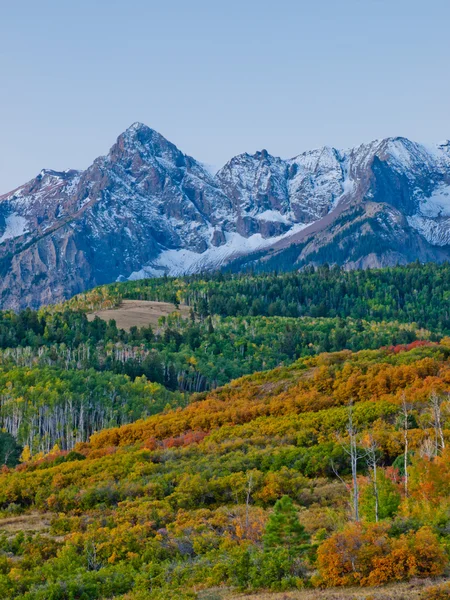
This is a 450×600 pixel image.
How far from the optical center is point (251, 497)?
52750mm

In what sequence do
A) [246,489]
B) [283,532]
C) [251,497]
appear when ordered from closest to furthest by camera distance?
1. [283,532]
2. [246,489]
3. [251,497]

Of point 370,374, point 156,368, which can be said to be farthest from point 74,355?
point 370,374

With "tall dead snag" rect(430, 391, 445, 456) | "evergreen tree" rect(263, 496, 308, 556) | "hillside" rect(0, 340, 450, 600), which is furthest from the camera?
"tall dead snag" rect(430, 391, 445, 456)

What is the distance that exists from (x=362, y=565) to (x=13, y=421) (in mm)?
96720

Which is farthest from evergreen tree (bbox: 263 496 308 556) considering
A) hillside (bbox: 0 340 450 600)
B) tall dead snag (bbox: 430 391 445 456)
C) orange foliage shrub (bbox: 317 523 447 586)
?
tall dead snag (bbox: 430 391 445 456)

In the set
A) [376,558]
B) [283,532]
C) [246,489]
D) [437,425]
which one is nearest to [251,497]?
[246,489]

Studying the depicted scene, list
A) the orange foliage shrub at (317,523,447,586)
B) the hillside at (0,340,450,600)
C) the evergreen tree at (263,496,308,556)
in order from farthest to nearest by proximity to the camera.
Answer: the evergreen tree at (263,496,308,556)
the hillside at (0,340,450,600)
the orange foliage shrub at (317,523,447,586)

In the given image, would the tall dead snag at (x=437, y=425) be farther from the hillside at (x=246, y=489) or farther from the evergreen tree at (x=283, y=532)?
the evergreen tree at (x=283, y=532)

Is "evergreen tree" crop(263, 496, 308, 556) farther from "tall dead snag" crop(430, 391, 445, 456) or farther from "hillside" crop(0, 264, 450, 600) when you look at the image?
"tall dead snag" crop(430, 391, 445, 456)

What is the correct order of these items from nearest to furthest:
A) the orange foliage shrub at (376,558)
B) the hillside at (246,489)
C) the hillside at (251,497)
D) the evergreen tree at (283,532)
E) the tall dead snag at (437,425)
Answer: the orange foliage shrub at (376,558) < the hillside at (246,489) < the hillside at (251,497) < the evergreen tree at (283,532) < the tall dead snag at (437,425)

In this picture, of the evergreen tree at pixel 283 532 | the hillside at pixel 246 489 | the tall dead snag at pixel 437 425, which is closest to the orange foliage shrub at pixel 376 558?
the hillside at pixel 246 489

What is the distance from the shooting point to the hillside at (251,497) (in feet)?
111

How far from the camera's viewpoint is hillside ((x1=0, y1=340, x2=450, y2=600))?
3375 cm

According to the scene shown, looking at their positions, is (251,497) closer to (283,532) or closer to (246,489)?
(246,489)
